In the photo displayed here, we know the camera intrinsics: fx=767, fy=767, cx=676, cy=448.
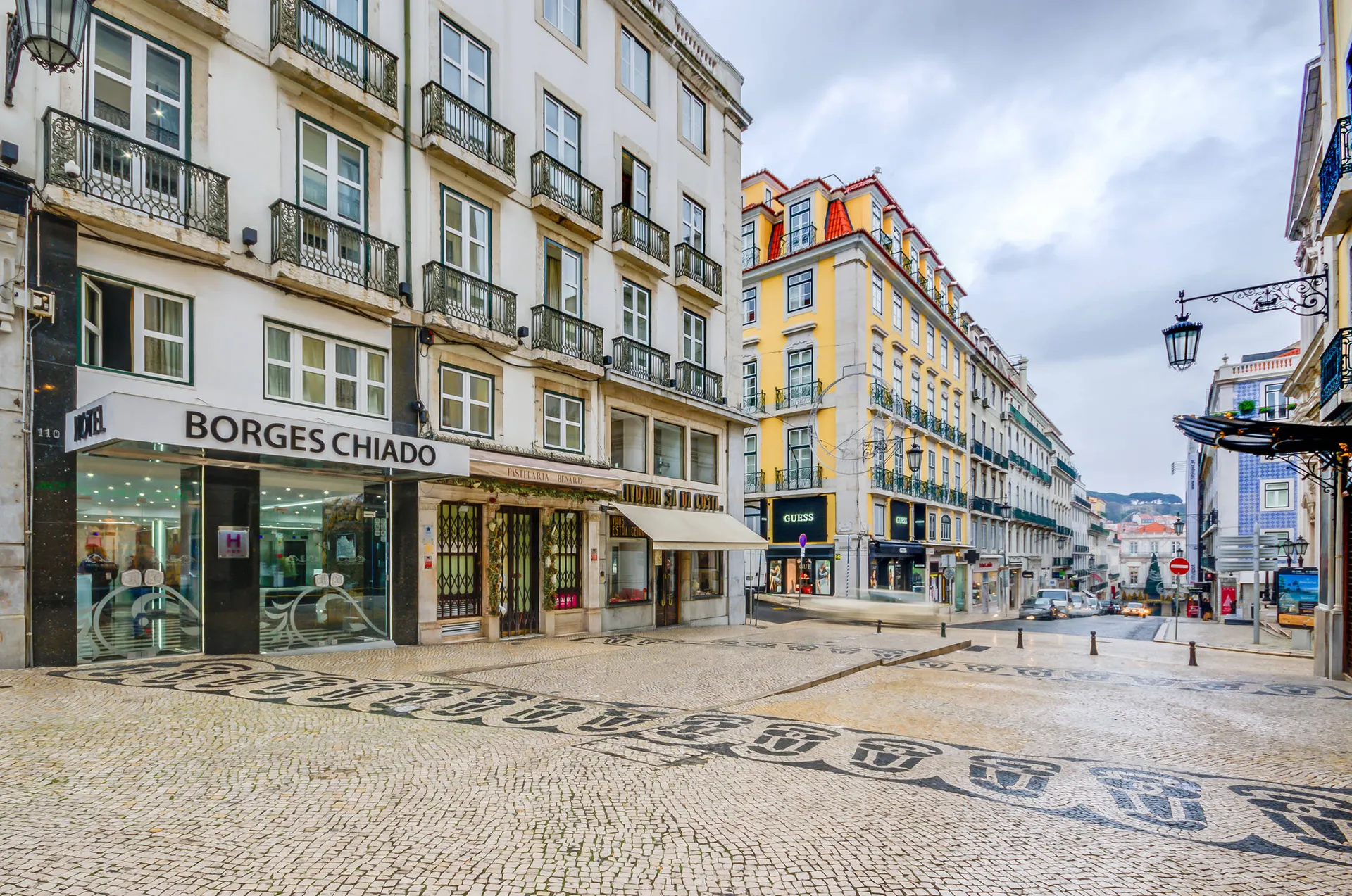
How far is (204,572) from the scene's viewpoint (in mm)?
11078

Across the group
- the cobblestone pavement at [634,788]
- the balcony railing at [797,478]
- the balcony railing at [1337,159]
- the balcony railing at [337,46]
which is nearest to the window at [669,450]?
the balcony railing at [337,46]

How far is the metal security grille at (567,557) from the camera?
1703 centimetres

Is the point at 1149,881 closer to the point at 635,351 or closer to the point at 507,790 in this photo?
the point at 507,790

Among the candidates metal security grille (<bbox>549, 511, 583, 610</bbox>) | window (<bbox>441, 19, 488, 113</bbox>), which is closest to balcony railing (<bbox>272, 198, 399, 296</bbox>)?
window (<bbox>441, 19, 488, 113</bbox>)

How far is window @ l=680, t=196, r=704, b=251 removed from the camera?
882 inches

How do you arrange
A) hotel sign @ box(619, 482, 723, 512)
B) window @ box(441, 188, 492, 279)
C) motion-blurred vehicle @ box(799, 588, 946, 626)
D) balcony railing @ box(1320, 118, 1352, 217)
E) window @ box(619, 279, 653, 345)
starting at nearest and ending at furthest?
balcony railing @ box(1320, 118, 1352, 217) → window @ box(441, 188, 492, 279) → hotel sign @ box(619, 482, 723, 512) → window @ box(619, 279, 653, 345) → motion-blurred vehicle @ box(799, 588, 946, 626)

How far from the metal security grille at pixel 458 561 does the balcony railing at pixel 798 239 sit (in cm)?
2399

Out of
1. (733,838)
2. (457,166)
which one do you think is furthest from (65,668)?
(457,166)

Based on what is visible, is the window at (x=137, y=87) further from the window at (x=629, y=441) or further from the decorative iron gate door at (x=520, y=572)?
the window at (x=629, y=441)

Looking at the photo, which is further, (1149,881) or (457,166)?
(457,166)

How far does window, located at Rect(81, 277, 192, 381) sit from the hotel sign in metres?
9.22

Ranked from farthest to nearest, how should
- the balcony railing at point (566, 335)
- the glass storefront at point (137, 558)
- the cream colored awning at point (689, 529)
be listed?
the cream colored awning at point (689, 529), the balcony railing at point (566, 335), the glass storefront at point (137, 558)

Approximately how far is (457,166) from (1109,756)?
559 inches

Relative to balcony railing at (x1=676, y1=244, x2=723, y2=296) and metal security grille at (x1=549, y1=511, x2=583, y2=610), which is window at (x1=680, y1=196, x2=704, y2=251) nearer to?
balcony railing at (x1=676, y1=244, x2=723, y2=296)
